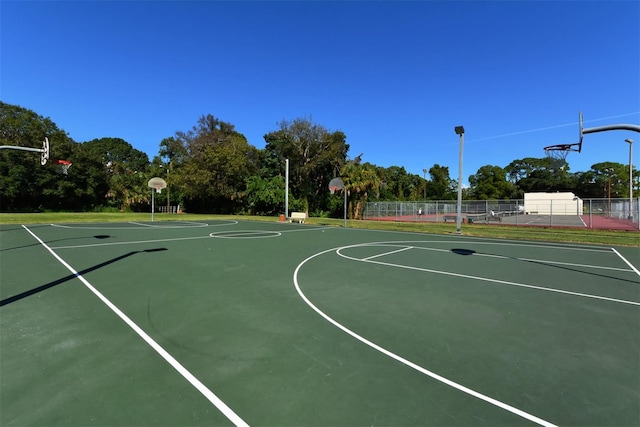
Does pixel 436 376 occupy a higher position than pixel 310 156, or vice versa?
pixel 310 156

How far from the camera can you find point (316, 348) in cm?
419

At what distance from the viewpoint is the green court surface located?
2.96 metres

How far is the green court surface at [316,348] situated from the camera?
9.71 feet

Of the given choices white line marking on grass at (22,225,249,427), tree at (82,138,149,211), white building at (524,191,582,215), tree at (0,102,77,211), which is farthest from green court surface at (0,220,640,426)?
white building at (524,191,582,215)

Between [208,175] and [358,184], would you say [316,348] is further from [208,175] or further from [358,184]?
[208,175]

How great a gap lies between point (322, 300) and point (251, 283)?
2.06m

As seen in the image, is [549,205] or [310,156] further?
[549,205]

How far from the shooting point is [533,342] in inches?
174

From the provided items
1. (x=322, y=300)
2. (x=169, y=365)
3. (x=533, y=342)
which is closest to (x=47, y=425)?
(x=169, y=365)

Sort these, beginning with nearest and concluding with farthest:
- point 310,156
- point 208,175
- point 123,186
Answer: point 208,175 → point 310,156 → point 123,186

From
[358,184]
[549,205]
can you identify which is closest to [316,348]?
[358,184]

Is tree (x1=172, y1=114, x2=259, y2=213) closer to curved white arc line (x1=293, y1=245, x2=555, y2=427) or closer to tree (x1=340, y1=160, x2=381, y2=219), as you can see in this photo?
tree (x1=340, y1=160, x2=381, y2=219)

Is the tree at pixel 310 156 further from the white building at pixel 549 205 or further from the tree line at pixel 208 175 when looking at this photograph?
the white building at pixel 549 205

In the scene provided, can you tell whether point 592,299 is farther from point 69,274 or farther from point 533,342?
point 69,274
